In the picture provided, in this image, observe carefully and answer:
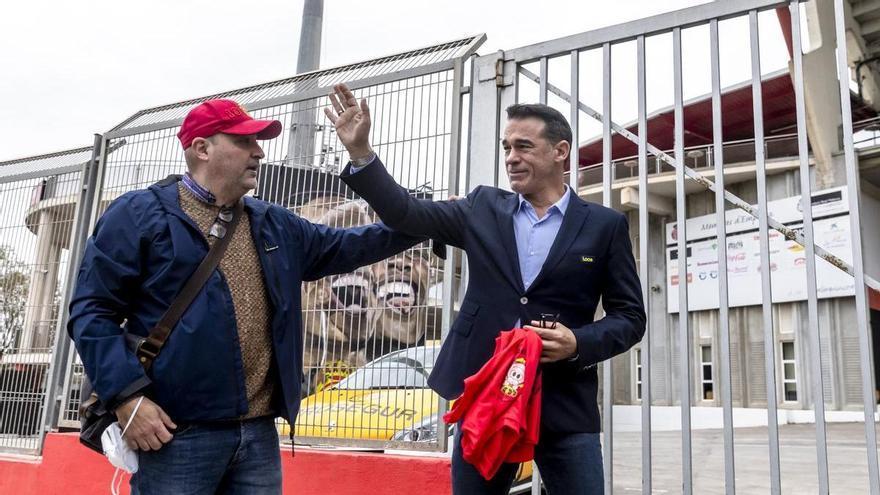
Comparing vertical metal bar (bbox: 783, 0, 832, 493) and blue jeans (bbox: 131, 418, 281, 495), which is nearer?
blue jeans (bbox: 131, 418, 281, 495)

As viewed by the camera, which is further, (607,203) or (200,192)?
(607,203)

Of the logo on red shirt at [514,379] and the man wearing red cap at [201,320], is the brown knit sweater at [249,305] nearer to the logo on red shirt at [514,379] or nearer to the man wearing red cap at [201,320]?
the man wearing red cap at [201,320]

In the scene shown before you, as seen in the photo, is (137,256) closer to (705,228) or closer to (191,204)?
(191,204)

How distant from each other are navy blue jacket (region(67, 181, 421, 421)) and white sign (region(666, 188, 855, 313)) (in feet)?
45.1

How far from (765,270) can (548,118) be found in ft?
4.20

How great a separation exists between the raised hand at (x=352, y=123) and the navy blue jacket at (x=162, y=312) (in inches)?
22.3

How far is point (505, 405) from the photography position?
80.9 inches

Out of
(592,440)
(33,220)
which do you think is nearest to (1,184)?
(33,220)

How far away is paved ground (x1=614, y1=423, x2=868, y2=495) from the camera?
24.8 feet

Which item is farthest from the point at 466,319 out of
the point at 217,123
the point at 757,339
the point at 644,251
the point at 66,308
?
the point at 757,339

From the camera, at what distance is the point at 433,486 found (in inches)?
143

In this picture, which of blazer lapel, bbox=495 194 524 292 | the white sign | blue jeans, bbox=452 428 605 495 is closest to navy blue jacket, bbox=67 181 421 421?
blue jeans, bbox=452 428 605 495

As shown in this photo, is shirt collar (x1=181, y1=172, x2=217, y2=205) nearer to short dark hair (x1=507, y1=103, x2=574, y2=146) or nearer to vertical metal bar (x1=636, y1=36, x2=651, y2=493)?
short dark hair (x1=507, y1=103, x2=574, y2=146)

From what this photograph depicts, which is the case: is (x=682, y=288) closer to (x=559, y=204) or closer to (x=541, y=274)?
(x=559, y=204)
